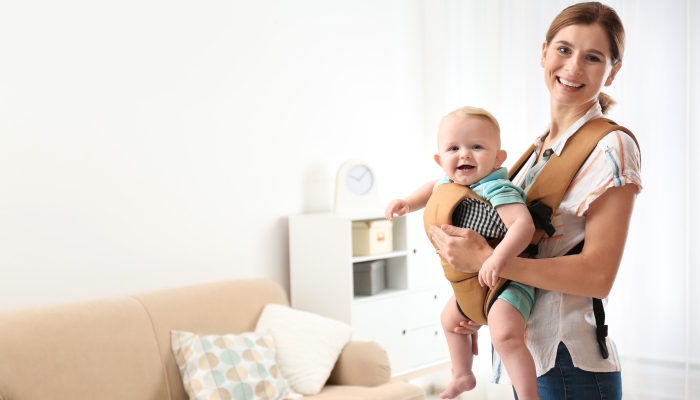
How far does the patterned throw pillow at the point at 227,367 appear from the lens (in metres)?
2.74

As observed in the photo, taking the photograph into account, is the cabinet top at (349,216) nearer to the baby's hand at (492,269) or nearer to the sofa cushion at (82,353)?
the sofa cushion at (82,353)

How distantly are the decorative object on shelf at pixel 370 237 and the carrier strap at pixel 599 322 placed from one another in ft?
8.06

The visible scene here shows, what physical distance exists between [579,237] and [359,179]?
8.96 ft

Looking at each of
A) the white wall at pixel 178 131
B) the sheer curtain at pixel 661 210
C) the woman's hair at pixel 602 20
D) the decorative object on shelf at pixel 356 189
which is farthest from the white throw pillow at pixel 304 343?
the woman's hair at pixel 602 20

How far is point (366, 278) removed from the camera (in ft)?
12.2

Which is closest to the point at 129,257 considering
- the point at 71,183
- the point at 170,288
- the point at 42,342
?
the point at 170,288

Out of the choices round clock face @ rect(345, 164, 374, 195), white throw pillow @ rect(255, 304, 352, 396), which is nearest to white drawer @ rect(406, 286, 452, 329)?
round clock face @ rect(345, 164, 374, 195)

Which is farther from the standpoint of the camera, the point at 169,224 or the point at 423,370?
the point at 423,370

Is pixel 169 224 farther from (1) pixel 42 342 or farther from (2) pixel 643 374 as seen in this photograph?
(2) pixel 643 374

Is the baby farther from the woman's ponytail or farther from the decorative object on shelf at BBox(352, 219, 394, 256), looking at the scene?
the decorative object on shelf at BBox(352, 219, 394, 256)

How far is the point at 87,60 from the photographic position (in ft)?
9.84

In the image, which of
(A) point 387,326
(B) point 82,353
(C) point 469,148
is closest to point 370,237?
(A) point 387,326

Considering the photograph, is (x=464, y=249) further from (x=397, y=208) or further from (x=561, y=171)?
(x=397, y=208)

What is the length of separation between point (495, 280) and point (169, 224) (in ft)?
7.99
